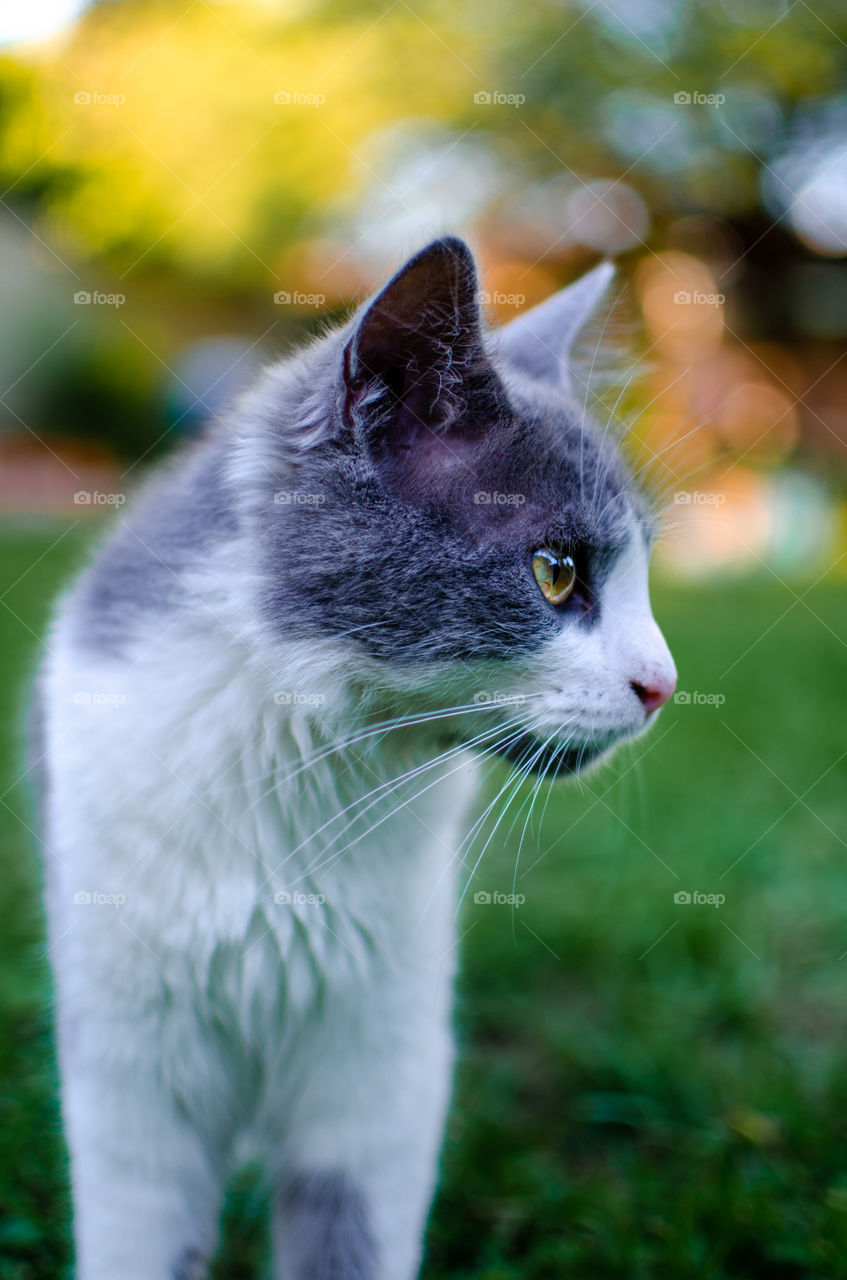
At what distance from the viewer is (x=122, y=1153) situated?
5.41 ft

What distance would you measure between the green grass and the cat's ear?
82 centimetres

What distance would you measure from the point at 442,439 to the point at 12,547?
6.95 meters

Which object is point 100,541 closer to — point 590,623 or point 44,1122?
point 590,623

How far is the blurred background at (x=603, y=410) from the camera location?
2.18 meters

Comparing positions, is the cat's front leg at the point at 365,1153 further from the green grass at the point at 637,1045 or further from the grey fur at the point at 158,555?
the grey fur at the point at 158,555

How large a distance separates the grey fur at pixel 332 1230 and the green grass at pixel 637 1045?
311 millimetres

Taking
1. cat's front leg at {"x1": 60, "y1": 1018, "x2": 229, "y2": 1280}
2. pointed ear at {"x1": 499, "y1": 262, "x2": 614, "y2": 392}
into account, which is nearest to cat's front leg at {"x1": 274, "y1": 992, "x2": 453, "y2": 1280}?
cat's front leg at {"x1": 60, "y1": 1018, "x2": 229, "y2": 1280}

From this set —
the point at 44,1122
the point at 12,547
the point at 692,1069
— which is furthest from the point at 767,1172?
the point at 12,547

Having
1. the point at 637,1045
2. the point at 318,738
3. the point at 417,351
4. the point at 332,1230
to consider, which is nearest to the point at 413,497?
the point at 417,351

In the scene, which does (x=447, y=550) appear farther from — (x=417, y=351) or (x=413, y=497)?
(x=417, y=351)

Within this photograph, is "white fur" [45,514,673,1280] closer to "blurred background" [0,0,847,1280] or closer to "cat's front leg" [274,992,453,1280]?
"cat's front leg" [274,992,453,1280]

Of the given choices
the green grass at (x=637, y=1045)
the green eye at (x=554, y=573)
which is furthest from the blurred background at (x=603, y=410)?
the green eye at (x=554, y=573)

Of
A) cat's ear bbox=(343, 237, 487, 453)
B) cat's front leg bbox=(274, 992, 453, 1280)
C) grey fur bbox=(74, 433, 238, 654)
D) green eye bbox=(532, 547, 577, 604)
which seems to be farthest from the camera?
cat's front leg bbox=(274, 992, 453, 1280)

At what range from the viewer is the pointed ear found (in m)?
1.93
